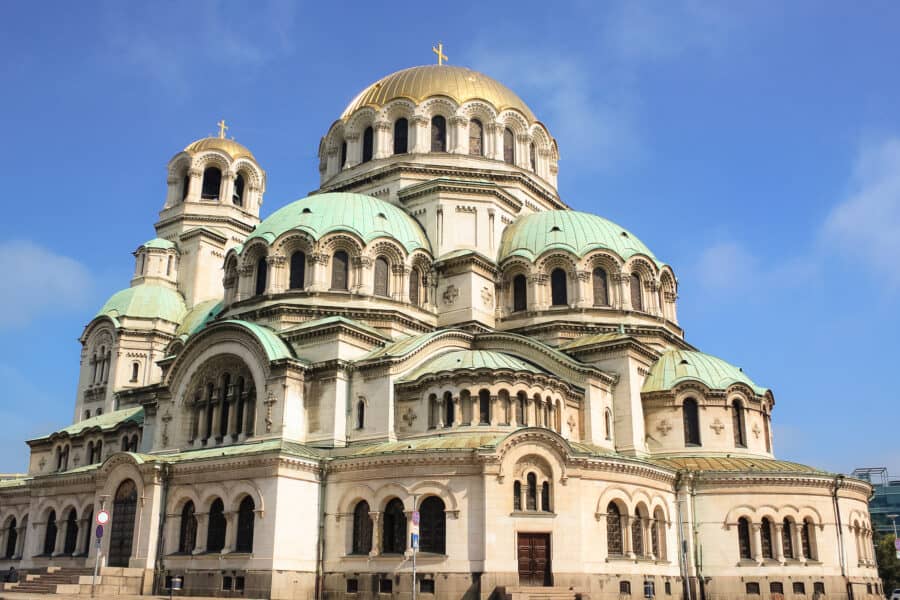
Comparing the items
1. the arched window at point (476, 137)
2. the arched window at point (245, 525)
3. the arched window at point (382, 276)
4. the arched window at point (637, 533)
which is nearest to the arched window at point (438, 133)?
the arched window at point (476, 137)

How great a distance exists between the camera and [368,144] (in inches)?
1844

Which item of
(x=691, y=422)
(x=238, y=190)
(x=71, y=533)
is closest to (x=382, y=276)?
(x=691, y=422)

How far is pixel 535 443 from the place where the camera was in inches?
1152

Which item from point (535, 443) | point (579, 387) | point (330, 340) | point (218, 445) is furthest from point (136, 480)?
point (579, 387)

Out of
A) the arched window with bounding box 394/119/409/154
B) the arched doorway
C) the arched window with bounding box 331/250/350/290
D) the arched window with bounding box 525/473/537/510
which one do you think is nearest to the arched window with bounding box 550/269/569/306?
the arched window with bounding box 331/250/350/290

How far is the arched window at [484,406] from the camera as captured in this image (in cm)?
3184

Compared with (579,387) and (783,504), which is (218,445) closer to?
(579,387)

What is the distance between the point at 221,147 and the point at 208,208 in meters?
4.34

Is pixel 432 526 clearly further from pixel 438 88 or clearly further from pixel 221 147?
pixel 221 147

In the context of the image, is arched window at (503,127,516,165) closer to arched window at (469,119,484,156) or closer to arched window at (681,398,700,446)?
arched window at (469,119,484,156)

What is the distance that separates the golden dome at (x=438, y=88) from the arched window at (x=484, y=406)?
62.1ft

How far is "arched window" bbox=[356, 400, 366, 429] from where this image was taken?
33344 mm

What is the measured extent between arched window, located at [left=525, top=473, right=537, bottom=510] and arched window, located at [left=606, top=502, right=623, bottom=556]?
9.51ft

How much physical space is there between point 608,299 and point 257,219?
26.4m
